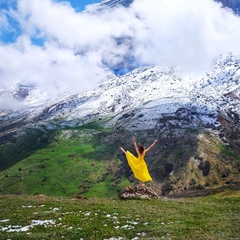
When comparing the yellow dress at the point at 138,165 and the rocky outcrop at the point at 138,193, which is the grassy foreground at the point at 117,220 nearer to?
the yellow dress at the point at 138,165

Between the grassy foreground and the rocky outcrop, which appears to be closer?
the grassy foreground

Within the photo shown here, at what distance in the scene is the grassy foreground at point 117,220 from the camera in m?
25.5

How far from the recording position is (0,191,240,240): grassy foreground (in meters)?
25.5

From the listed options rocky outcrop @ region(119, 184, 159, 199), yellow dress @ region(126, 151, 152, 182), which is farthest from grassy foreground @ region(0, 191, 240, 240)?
rocky outcrop @ region(119, 184, 159, 199)

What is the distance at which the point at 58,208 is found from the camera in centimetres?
3606

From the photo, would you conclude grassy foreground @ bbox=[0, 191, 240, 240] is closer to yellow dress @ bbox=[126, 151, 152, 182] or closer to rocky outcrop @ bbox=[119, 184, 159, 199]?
yellow dress @ bbox=[126, 151, 152, 182]

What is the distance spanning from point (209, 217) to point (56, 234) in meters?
14.9

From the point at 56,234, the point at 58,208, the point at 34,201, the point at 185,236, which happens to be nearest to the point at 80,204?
the point at 58,208

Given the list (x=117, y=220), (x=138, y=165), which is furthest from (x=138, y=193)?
(x=117, y=220)

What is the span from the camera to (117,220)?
97.5 feet

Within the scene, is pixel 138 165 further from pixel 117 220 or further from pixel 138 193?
pixel 117 220

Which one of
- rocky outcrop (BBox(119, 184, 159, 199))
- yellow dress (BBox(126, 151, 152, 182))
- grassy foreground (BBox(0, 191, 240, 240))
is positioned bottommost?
grassy foreground (BBox(0, 191, 240, 240))

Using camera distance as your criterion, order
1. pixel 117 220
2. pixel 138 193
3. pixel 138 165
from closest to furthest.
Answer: pixel 117 220, pixel 138 165, pixel 138 193

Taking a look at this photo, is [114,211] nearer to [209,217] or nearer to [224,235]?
[209,217]
